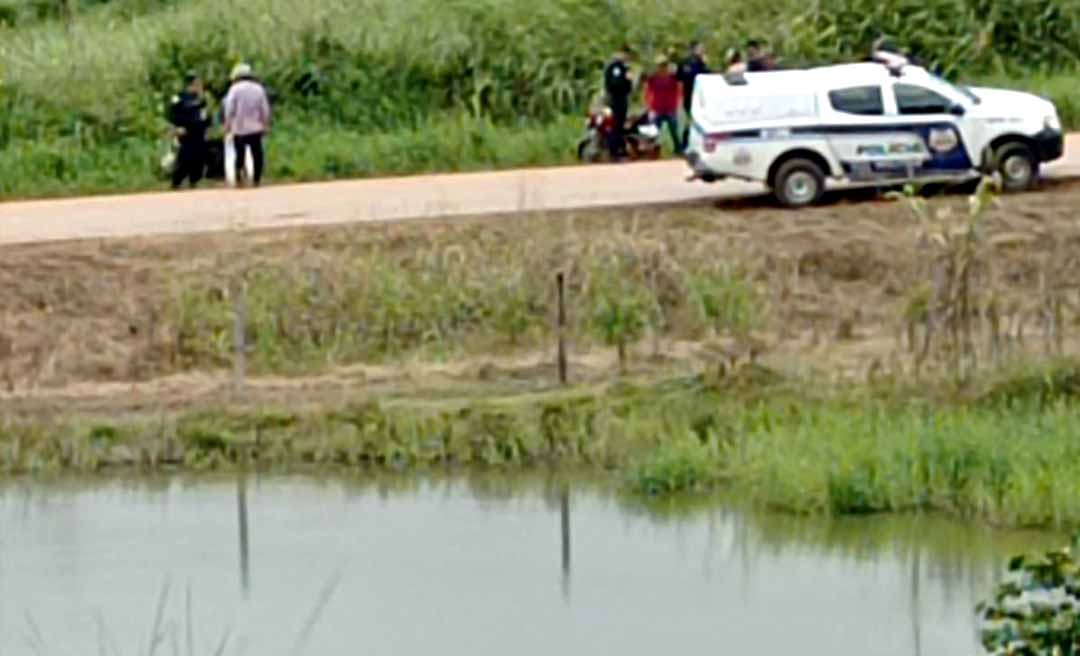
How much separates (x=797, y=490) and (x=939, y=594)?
105 inches

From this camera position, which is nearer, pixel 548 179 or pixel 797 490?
pixel 797 490

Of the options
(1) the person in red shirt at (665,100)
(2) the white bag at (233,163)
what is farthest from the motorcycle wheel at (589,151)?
(2) the white bag at (233,163)

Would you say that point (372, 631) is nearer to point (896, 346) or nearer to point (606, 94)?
point (896, 346)

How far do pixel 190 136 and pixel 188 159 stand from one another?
25cm

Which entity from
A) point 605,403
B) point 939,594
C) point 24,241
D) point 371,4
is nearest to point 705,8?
point 371,4

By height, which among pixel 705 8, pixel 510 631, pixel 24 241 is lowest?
pixel 510 631

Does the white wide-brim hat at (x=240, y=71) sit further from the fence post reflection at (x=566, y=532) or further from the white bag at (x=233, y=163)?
the fence post reflection at (x=566, y=532)

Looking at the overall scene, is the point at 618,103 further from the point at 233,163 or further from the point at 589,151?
the point at 233,163

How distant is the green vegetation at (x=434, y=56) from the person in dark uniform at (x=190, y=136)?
5.31 feet

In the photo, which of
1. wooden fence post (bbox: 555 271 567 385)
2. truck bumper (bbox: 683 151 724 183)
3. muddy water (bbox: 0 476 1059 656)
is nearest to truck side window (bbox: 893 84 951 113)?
truck bumper (bbox: 683 151 724 183)

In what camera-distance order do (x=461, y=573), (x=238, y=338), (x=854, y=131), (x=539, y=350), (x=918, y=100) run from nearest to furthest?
1. (x=461, y=573)
2. (x=238, y=338)
3. (x=539, y=350)
4. (x=918, y=100)
5. (x=854, y=131)

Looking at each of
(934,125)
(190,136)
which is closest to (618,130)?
(190,136)

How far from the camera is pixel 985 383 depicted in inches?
1056

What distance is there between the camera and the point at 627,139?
125 ft
